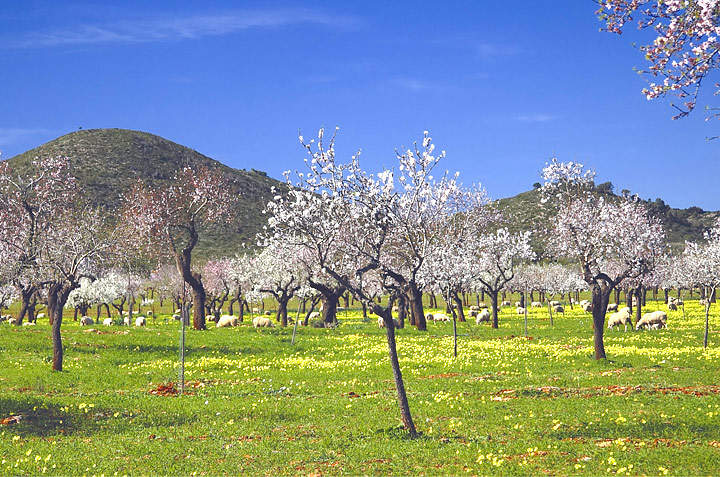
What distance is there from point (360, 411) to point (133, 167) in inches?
6265

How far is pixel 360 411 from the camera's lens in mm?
20062

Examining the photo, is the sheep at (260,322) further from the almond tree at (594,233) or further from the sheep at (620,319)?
the sheep at (620,319)

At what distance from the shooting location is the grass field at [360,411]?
14023mm

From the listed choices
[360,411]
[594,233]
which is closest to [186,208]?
[594,233]

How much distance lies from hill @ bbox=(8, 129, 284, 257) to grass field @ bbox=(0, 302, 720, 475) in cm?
10810

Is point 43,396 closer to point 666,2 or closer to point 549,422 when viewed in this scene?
point 549,422

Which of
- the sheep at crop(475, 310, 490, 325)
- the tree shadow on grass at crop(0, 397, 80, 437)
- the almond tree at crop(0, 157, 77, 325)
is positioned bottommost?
the tree shadow on grass at crop(0, 397, 80, 437)

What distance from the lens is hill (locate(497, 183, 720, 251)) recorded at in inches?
6644

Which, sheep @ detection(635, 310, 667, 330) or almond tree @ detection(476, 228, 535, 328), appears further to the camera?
almond tree @ detection(476, 228, 535, 328)

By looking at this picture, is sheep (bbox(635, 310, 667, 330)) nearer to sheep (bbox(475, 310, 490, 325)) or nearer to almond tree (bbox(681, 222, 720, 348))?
almond tree (bbox(681, 222, 720, 348))

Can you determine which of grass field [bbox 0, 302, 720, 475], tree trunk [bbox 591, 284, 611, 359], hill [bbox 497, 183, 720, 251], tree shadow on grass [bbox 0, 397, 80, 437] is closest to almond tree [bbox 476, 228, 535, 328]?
grass field [bbox 0, 302, 720, 475]

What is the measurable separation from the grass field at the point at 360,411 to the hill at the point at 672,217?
447 ft

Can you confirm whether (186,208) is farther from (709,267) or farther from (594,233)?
(709,267)

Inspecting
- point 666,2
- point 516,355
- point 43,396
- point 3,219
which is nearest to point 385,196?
point 666,2
